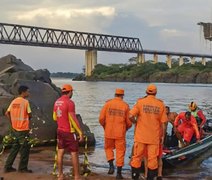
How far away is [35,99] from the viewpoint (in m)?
16.1

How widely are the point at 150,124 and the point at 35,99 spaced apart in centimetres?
757

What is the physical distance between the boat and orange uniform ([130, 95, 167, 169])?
9.10 feet

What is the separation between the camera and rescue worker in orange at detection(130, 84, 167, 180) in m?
9.24

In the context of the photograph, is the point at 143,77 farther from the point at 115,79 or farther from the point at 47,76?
the point at 47,76

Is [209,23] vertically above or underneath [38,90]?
above

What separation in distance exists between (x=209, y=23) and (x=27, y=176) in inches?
3428

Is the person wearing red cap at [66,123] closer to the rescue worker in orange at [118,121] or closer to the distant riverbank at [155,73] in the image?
the rescue worker in orange at [118,121]

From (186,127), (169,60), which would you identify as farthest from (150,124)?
(169,60)

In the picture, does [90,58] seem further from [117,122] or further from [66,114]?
[66,114]

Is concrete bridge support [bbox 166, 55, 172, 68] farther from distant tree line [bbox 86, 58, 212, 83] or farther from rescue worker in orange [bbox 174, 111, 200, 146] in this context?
rescue worker in orange [bbox 174, 111, 200, 146]

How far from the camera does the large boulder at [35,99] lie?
1533 centimetres

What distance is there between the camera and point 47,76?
19828mm

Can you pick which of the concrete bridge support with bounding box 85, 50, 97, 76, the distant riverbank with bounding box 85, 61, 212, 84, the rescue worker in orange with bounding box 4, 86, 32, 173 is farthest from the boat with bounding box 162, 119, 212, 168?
the concrete bridge support with bounding box 85, 50, 97, 76

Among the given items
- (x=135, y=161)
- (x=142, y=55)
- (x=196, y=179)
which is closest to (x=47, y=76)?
(x=196, y=179)
